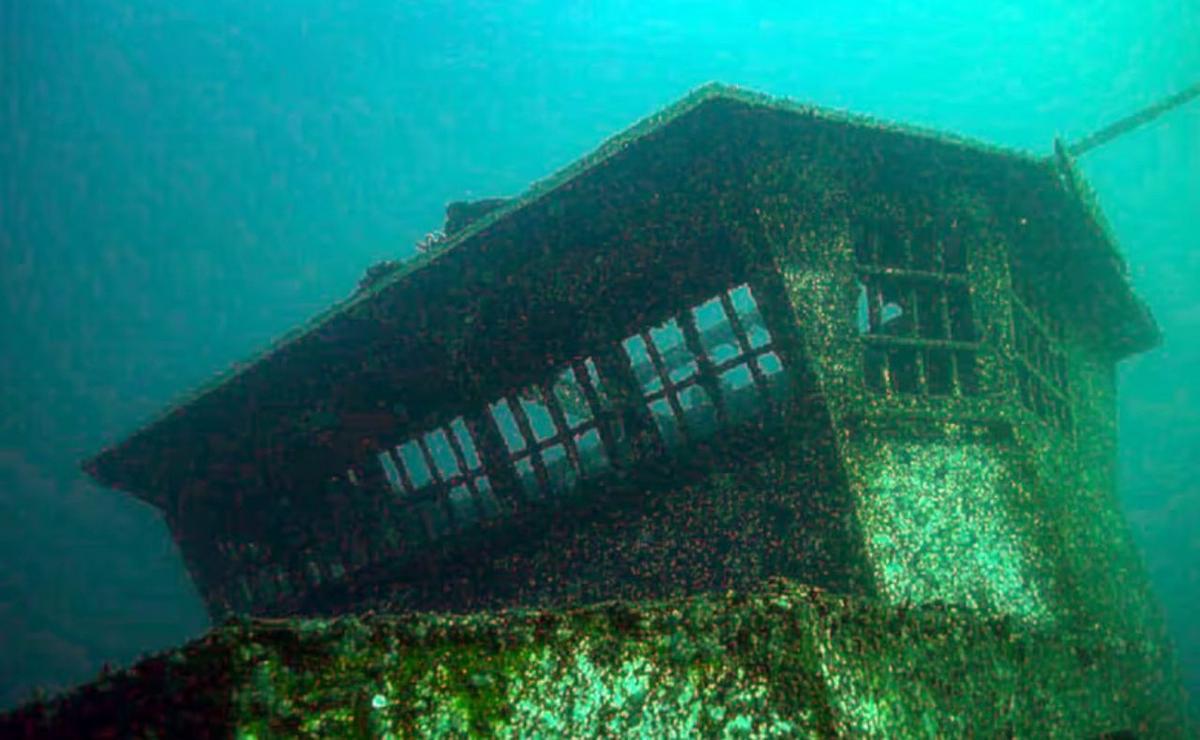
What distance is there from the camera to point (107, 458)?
21.8 ft

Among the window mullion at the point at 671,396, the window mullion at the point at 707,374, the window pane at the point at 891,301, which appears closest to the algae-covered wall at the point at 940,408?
the window pane at the point at 891,301

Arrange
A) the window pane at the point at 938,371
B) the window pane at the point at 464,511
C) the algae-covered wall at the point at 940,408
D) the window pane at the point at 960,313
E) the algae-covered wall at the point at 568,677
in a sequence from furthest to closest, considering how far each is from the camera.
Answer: the window pane at the point at 464,511 < the window pane at the point at 960,313 < the window pane at the point at 938,371 < the algae-covered wall at the point at 940,408 < the algae-covered wall at the point at 568,677

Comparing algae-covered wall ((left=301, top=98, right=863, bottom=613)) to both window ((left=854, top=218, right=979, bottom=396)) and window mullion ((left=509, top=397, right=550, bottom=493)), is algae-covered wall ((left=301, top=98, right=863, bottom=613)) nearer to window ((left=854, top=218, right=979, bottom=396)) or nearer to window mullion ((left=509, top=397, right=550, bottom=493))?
window mullion ((left=509, top=397, right=550, bottom=493))

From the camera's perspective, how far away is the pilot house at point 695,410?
4707mm

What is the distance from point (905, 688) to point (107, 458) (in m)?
6.84

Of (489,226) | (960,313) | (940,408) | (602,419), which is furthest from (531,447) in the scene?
(960,313)

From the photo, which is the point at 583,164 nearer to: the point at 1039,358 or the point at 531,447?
the point at 531,447

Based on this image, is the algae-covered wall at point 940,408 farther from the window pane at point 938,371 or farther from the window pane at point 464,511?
the window pane at point 464,511

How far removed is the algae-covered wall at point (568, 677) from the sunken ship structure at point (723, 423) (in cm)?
41

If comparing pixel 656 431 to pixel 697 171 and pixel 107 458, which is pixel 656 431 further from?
pixel 107 458

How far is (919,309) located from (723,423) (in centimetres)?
208

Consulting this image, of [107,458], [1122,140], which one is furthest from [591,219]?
[1122,140]

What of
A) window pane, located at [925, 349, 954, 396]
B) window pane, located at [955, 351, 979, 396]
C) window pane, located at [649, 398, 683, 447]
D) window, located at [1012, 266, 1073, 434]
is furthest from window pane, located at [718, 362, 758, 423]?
window, located at [1012, 266, 1073, 434]

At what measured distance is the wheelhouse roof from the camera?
4590 mm
